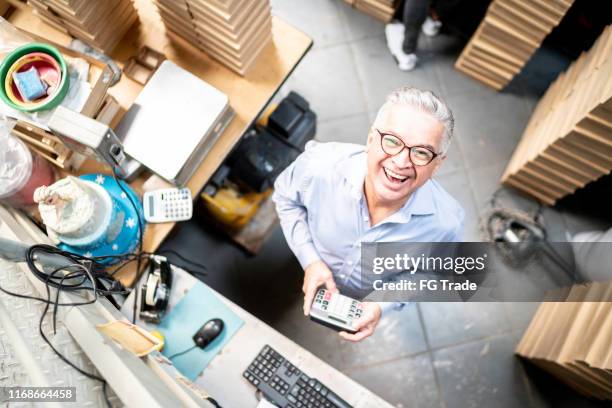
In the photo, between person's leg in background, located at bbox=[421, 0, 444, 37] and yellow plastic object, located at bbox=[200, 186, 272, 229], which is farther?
person's leg in background, located at bbox=[421, 0, 444, 37]

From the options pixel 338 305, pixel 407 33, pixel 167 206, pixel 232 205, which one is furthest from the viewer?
pixel 407 33

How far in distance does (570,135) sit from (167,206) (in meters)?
1.80

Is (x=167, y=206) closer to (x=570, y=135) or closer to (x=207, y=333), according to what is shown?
(x=207, y=333)

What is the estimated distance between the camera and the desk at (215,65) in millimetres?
1910

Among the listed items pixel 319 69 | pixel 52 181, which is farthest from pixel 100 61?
pixel 319 69

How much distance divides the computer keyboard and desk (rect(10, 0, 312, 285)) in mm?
712

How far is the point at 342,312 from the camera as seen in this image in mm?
1683

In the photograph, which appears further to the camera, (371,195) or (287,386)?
(287,386)

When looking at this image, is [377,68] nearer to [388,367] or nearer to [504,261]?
[504,261]

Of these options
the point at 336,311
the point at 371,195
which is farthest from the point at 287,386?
the point at 371,195

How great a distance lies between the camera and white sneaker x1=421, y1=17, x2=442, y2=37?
10.1 ft

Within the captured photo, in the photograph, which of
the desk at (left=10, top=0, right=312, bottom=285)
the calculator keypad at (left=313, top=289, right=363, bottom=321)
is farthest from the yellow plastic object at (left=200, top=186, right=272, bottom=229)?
the calculator keypad at (left=313, top=289, right=363, bottom=321)

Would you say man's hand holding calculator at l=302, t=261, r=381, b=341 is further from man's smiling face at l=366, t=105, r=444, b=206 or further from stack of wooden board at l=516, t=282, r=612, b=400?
stack of wooden board at l=516, t=282, r=612, b=400

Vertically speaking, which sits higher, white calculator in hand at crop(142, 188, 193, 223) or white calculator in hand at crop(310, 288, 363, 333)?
white calculator in hand at crop(310, 288, 363, 333)
